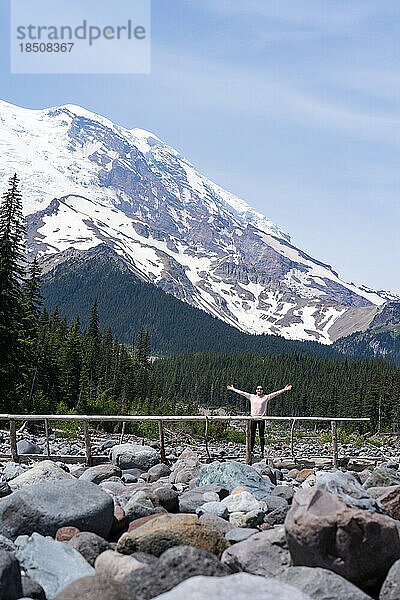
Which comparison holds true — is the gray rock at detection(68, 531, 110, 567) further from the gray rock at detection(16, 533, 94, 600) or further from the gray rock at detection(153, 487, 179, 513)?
the gray rock at detection(153, 487, 179, 513)

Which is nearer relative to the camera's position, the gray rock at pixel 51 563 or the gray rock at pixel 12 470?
the gray rock at pixel 51 563

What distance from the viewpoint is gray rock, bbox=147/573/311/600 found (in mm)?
4539

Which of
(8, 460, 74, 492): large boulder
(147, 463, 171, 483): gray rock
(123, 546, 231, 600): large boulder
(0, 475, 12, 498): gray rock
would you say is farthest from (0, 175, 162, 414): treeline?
(123, 546, 231, 600): large boulder

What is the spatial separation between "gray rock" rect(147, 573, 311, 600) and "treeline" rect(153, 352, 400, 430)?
322ft

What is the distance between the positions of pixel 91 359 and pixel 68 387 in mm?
18114

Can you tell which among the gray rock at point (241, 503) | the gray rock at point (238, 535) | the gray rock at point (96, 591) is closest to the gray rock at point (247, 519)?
the gray rock at point (241, 503)

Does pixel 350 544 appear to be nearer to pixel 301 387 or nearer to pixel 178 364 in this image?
pixel 301 387

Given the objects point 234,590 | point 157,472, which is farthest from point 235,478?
point 234,590

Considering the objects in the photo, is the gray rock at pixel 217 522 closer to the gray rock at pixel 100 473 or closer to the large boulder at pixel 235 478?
the large boulder at pixel 235 478

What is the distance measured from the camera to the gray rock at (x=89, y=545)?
6996 mm

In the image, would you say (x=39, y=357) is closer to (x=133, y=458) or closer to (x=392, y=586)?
(x=133, y=458)

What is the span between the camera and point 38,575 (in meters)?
6.36

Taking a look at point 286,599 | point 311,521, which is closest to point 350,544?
point 311,521

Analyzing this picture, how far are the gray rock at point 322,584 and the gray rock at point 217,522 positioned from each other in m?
2.71
